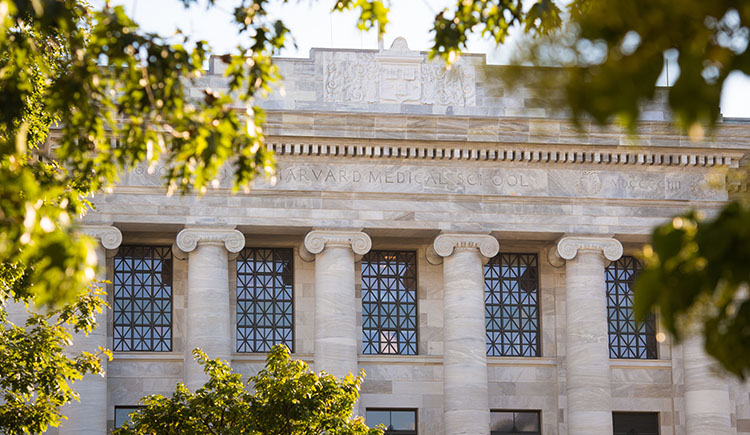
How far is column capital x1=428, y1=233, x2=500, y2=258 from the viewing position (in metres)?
34.0

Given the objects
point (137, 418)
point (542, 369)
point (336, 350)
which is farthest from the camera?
point (542, 369)

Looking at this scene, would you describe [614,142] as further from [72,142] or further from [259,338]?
[72,142]

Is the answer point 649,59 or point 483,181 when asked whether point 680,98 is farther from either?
point 483,181

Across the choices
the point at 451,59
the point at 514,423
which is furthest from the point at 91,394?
the point at 451,59

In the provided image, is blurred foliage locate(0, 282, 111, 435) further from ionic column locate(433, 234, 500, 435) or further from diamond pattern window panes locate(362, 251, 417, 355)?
diamond pattern window panes locate(362, 251, 417, 355)

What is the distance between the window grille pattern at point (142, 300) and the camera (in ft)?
112

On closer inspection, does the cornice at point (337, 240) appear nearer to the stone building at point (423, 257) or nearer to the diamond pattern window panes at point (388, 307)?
the stone building at point (423, 257)

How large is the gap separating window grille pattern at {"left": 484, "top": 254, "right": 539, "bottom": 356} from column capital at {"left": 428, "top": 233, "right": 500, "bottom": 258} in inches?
80.7

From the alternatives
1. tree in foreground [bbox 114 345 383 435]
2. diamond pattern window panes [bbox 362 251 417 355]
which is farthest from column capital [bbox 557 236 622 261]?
tree in foreground [bbox 114 345 383 435]

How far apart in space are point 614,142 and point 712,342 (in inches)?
1139

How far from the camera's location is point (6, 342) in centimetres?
1845

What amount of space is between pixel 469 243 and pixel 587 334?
13.8 ft

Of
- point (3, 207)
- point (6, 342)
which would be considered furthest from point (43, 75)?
point (3, 207)

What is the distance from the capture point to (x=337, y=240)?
33750mm
